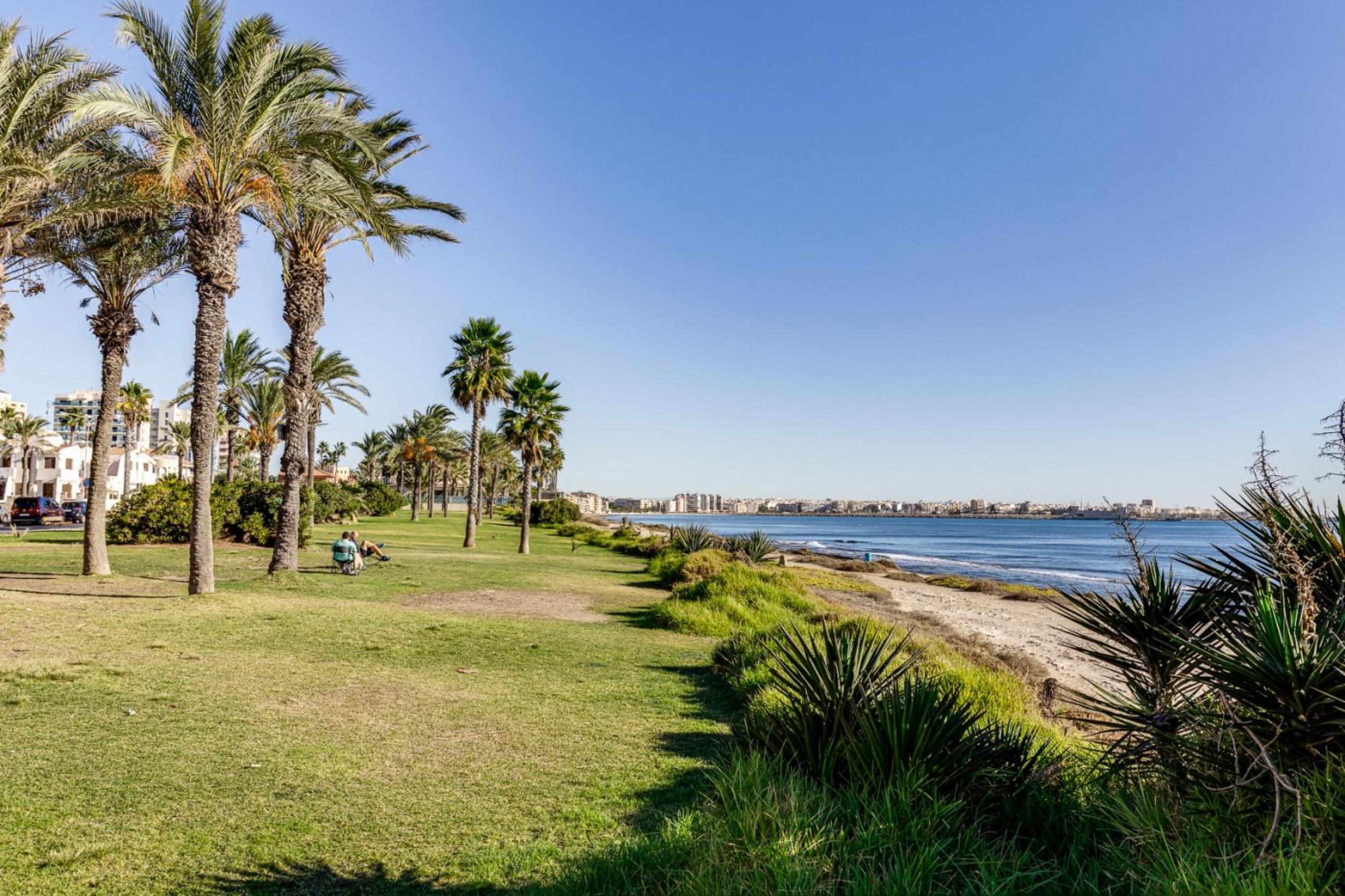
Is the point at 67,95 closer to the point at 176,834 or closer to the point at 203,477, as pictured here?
the point at 203,477

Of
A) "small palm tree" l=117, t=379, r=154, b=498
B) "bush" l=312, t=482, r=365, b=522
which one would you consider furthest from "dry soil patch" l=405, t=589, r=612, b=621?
→ "small palm tree" l=117, t=379, r=154, b=498

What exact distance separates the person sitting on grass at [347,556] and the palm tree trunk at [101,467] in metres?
4.85

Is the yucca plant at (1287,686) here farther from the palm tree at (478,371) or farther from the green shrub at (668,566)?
the palm tree at (478,371)

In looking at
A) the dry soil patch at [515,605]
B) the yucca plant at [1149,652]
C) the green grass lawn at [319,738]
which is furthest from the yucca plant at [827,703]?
the dry soil patch at [515,605]

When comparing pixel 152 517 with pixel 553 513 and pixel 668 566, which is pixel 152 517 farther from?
pixel 553 513

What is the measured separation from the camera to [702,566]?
2284 cm

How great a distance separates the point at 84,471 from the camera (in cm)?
8906

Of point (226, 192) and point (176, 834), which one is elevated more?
point (226, 192)

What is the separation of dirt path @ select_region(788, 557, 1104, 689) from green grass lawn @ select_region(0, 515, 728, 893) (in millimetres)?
8240

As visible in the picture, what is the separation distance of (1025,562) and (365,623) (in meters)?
59.7

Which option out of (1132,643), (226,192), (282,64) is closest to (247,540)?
(226,192)

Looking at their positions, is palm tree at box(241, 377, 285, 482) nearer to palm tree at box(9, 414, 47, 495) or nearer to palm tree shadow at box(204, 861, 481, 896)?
palm tree shadow at box(204, 861, 481, 896)

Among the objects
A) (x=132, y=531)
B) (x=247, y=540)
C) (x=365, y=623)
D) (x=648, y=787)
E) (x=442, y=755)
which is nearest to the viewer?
(x=648, y=787)

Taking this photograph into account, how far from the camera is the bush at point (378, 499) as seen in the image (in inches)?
2468
